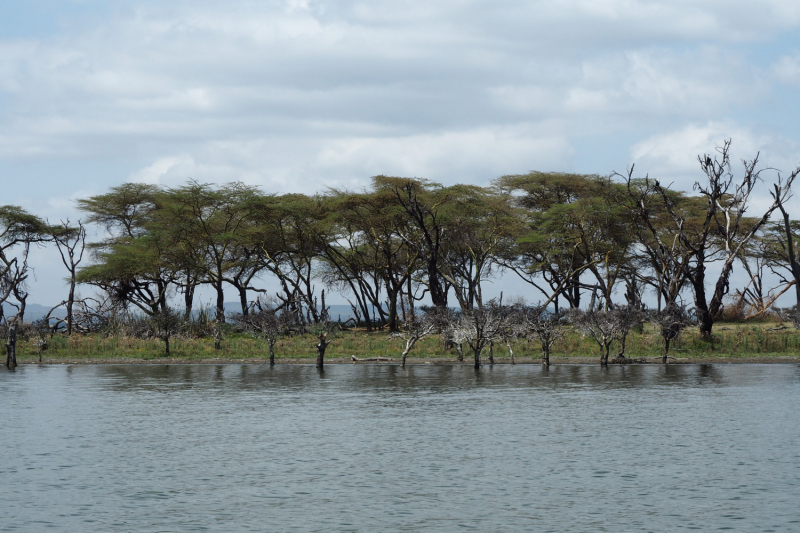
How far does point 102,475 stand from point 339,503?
6.91 meters

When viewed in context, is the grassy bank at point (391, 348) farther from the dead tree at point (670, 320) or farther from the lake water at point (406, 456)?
the lake water at point (406, 456)

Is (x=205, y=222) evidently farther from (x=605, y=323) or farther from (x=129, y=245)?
(x=605, y=323)

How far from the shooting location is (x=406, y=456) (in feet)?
84.2

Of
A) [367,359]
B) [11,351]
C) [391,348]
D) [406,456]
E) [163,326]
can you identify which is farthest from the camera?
[163,326]

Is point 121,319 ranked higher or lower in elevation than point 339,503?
higher

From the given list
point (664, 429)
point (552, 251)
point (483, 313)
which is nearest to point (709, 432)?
point (664, 429)

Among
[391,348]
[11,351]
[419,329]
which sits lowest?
[391,348]

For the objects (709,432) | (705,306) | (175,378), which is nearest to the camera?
(709,432)

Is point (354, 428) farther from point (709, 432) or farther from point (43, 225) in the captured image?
point (43, 225)

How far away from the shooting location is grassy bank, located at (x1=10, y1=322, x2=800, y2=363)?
59969 mm

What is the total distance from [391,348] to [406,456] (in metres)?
38.5

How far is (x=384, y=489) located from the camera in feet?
69.6

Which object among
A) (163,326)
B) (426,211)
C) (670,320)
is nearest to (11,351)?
(163,326)

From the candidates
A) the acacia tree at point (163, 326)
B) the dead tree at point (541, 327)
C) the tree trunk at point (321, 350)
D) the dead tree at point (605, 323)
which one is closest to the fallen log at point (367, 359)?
the tree trunk at point (321, 350)
